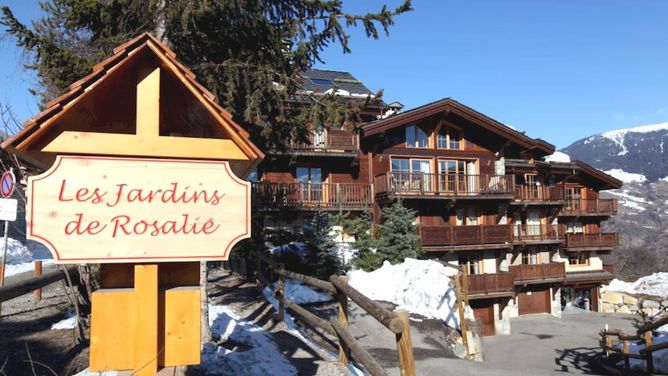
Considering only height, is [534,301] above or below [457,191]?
below

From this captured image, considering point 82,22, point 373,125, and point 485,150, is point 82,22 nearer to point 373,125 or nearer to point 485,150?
point 373,125

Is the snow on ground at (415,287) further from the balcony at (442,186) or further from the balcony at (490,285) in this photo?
the balcony at (490,285)

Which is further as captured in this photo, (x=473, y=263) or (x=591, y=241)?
(x=591, y=241)

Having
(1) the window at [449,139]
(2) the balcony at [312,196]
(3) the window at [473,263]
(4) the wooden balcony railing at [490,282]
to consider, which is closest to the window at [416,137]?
(1) the window at [449,139]

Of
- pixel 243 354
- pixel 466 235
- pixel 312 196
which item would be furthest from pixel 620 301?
pixel 243 354

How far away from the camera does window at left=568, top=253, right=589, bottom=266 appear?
33.7 meters

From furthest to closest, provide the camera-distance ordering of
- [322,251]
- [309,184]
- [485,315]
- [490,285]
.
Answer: [485,315]
[490,285]
[309,184]
[322,251]

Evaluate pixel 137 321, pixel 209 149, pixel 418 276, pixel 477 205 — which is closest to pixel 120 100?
pixel 209 149

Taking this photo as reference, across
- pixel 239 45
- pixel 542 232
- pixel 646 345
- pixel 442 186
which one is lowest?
pixel 646 345

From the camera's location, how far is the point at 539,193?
101 ft

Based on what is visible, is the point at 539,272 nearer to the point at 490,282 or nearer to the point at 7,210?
the point at 490,282

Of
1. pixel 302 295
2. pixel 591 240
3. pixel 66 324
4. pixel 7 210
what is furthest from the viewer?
pixel 591 240

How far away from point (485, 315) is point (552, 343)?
389 cm

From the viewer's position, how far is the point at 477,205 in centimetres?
2736
